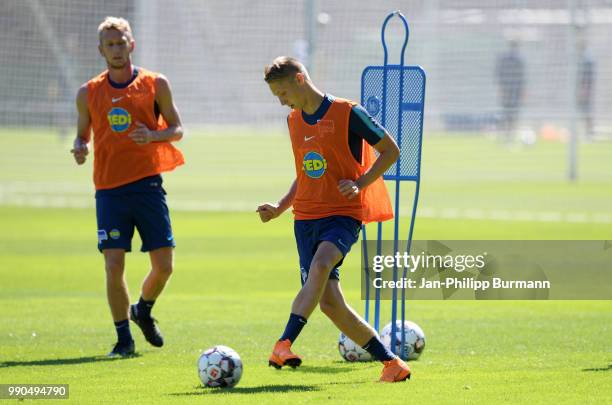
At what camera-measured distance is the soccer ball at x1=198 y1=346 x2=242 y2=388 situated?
793 centimetres

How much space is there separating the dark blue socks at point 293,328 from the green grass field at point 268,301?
36 centimetres

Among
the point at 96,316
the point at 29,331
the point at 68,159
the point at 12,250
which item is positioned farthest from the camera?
the point at 68,159

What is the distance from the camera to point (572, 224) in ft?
68.7

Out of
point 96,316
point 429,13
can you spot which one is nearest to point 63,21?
point 429,13

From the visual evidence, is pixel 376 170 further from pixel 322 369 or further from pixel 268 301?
pixel 268 301

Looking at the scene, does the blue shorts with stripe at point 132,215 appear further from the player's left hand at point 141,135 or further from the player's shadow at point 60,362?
the player's shadow at point 60,362

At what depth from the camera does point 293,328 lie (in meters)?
7.71

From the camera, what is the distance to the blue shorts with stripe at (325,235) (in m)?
8.00

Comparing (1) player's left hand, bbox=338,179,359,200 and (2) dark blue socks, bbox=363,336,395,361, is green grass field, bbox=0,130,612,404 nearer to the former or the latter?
(2) dark blue socks, bbox=363,336,395,361

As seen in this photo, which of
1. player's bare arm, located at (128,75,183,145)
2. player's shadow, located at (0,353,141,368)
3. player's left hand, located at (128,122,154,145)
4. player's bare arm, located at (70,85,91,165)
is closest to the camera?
player's shadow, located at (0,353,141,368)

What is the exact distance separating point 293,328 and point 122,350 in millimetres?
2436

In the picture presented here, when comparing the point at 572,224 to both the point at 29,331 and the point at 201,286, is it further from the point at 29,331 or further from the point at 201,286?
the point at 29,331

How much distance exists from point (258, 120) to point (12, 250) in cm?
911

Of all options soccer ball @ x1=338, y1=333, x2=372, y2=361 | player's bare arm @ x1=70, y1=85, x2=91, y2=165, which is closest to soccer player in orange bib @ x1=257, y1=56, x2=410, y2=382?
soccer ball @ x1=338, y1=333, x2=372, y2=361
